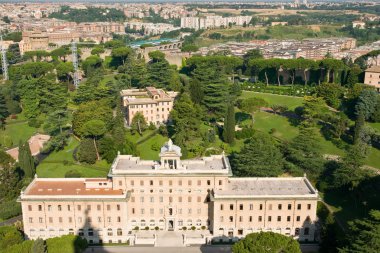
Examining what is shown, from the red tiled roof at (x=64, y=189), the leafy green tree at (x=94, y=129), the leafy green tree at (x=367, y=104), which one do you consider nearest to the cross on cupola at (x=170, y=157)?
the red tiled roof at (x=64, y=189)

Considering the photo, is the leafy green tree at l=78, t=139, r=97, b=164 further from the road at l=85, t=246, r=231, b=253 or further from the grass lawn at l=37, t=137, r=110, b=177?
the road at l=85, t=246, r=231, b=253

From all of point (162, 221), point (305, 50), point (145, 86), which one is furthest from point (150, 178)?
point (305, 50)

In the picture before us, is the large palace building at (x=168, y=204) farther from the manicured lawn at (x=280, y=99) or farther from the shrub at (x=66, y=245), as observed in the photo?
the manicured lawn at (x=280, y=99)

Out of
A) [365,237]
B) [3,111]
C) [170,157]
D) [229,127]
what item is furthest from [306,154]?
[3,111]

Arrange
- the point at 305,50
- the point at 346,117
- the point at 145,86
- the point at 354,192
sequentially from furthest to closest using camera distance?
the point at 305,50 → the point at 145,86 → the point at 346,117 → the point at 354,192

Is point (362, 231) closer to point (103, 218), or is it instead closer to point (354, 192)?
point (354, 192)

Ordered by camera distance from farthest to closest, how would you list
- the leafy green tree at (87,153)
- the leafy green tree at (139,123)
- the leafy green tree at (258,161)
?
the leafy green tree at (139,123), the leafy green tree at (87,153), the leafy green tree at (258,161)

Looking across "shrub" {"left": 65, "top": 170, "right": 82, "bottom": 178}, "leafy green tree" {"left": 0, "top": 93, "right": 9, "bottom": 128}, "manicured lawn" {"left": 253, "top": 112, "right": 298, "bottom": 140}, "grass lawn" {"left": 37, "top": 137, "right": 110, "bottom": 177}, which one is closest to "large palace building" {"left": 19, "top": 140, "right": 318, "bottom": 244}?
"shrub" {"left": 65, "top": 170, "right": 82, "bottom": 178}
